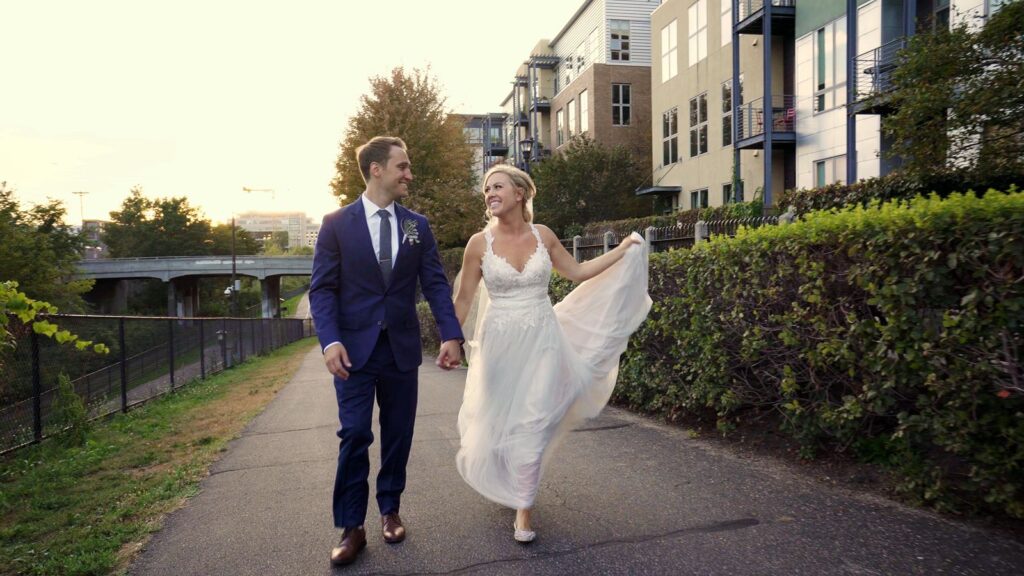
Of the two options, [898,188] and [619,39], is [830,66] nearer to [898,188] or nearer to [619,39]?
[898,188]

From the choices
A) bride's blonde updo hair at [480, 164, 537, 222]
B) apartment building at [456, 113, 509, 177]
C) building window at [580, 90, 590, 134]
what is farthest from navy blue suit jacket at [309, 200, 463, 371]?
apartment building at [456, 113, 509, 177]

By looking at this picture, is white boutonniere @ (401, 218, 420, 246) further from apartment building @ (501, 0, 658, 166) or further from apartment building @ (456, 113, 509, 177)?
apartment building @ (456, 113, 509, 177)

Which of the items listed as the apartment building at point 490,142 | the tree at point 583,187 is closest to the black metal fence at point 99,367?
the tree at point 583,187

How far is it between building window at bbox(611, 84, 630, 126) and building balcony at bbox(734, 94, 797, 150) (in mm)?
14295

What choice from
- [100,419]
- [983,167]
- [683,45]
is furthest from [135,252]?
[983,167]

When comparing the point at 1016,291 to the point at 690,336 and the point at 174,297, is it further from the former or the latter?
the point at 174,297

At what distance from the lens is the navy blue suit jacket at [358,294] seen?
387cm

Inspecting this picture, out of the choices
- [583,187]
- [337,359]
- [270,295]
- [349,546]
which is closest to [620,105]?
[583,187]

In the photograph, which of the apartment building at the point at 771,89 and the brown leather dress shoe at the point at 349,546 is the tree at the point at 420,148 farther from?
the brown leather dress shoe at the point at 349,546

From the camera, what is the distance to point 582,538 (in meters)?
3.88

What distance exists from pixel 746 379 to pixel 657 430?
127 cm

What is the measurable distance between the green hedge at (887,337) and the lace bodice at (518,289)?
72.2 inches

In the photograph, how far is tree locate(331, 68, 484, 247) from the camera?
30.8 meters

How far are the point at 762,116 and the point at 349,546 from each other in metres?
22.1
